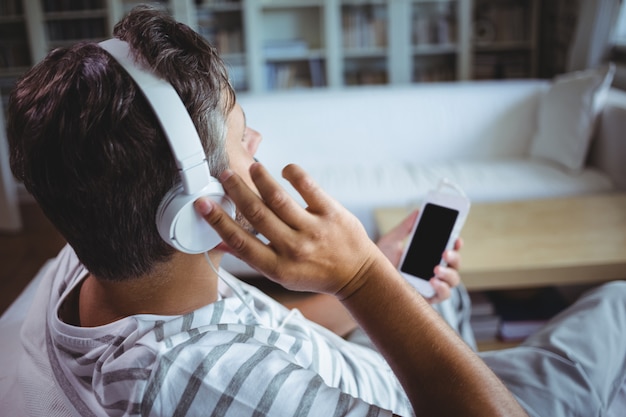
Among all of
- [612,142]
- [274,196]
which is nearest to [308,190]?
[274,196]

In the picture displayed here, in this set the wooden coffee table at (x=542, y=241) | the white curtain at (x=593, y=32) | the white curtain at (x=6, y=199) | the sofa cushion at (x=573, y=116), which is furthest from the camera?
the white curtain at (x=593, y=32)

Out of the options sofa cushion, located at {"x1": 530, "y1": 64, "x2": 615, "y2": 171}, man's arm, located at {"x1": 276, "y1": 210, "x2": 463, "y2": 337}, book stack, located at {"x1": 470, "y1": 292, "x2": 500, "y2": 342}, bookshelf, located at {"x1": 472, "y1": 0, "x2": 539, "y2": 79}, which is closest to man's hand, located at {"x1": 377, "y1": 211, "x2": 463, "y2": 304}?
man's arm, located at {"x1": 276, "y1": 210, "x2": 463, "y2": 337}

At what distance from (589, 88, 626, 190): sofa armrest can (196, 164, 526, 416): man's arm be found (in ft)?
7.07

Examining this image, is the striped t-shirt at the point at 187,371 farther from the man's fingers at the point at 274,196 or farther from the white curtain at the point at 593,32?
the white curtain at the point at 593,32

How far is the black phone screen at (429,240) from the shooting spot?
1051mm

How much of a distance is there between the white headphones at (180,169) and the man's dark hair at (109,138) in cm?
1

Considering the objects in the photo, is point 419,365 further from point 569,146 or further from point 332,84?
point 332,84

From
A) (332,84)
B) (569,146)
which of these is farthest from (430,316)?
(332,84)

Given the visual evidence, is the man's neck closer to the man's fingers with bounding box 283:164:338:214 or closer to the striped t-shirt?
the striped t-shirt

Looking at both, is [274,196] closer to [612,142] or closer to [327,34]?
[612,142]

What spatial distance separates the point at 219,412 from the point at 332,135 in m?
2.44

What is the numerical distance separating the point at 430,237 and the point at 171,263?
0.57m

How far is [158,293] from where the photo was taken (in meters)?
Answer: 0.66

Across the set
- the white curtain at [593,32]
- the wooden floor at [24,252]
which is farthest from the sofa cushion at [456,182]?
the wooden floor at [24,252]
